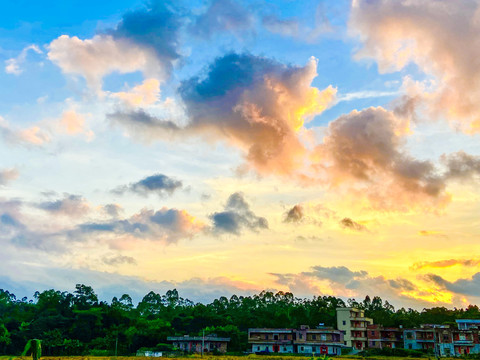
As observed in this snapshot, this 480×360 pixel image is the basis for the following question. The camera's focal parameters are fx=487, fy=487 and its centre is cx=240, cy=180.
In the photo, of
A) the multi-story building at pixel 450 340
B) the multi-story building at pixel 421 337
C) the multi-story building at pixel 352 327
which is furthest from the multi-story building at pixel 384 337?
the multi-story building at pixel 450 340

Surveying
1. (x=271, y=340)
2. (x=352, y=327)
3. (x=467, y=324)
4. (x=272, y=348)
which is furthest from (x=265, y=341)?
(x=467, y=324)

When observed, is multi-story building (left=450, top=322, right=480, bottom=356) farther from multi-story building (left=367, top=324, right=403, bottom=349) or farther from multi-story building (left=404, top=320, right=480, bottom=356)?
multi-story building (left=367, top=324, right=403, bottom=349)

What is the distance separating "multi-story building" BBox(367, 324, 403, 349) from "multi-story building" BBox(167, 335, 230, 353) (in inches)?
1407

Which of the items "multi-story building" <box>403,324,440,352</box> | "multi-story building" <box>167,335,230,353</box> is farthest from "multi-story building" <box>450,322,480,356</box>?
"multi-story building" <box>167,335,230,353</box>

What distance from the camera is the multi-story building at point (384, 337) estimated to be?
4678 inches

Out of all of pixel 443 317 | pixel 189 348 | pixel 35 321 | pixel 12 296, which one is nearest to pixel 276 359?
pixel 189 348

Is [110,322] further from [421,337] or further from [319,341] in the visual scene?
[421,337]

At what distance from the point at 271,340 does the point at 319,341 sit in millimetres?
10879

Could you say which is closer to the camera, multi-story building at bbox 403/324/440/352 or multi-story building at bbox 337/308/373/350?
multi-story building at bbox 403/324/440/352

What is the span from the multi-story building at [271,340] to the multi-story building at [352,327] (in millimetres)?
15334

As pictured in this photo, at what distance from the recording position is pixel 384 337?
396 feet

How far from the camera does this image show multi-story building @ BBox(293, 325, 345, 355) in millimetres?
108438

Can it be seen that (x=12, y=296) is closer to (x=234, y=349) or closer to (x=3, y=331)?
(x=3, y=331)

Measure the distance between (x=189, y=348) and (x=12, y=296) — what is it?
75503mm
